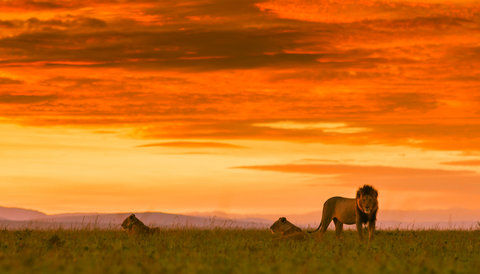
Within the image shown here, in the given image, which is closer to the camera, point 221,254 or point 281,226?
point 221,254

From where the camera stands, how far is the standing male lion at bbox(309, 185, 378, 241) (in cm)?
2778

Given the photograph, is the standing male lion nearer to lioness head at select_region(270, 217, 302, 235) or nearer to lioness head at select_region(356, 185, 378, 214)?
lioness head at select_region(356, 185, 378, 214)

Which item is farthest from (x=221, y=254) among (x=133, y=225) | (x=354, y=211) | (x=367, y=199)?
(x=354, y=211)

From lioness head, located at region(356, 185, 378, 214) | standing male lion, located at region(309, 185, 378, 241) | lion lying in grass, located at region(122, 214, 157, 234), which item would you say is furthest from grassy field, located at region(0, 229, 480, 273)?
lioness head, located at region(356, 185, 378, 214)

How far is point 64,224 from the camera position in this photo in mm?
→ 32594

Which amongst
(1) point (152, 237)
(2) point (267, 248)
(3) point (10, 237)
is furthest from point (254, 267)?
(3) point (10, 237)

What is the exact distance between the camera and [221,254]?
819 inches

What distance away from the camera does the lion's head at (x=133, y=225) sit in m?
28.6

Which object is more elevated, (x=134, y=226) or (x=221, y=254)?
(x=134, y=226)

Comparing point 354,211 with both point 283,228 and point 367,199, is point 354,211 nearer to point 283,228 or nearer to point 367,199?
point 367,199

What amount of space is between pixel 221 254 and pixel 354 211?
985 cm

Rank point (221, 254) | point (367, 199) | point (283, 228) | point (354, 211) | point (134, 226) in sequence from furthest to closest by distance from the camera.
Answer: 1. point (354, 211)
2. point (283, 228)
3. point (134, 226)
4. point (367, 199)
5. point (221, 254)

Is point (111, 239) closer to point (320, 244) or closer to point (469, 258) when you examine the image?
point (320, 244)

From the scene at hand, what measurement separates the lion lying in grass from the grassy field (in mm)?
471
